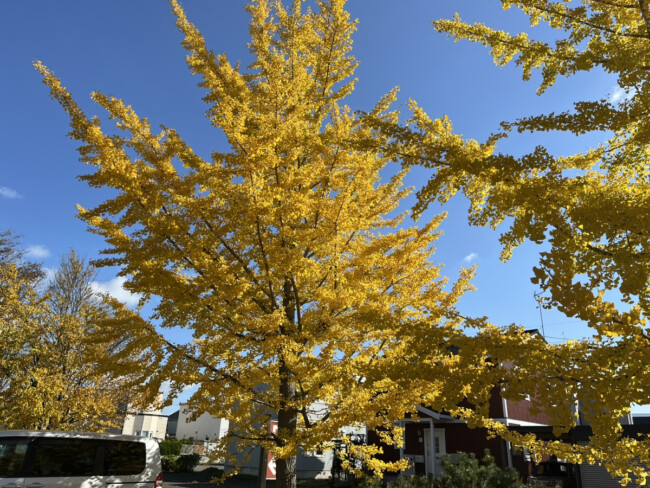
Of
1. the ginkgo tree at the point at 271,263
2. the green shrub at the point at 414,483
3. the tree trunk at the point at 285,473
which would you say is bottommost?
the green shrub at the point at 414,483

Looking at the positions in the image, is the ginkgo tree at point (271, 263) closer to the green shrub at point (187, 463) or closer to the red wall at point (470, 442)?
the red wall at point (470, 442)

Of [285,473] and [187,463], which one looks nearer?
[285,473]

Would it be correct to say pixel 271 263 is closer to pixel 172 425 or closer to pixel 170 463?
pixel 170 463

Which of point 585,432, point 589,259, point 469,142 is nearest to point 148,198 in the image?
point 469,142

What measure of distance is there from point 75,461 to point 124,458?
883 millimetres

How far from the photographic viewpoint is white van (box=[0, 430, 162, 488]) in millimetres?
6762

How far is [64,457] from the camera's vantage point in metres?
7.18

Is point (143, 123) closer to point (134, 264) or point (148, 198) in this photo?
point (148, 198)

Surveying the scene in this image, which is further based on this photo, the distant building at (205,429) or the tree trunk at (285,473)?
the distant building at (205,429)

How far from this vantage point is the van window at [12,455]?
6.67 m

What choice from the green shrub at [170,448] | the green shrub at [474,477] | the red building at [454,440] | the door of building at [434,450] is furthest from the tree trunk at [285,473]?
the green shrub at [170,448]

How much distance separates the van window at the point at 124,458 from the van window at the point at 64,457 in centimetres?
25

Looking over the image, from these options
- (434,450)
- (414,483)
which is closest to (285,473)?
(414,483)

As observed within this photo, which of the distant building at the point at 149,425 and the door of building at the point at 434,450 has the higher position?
the door of building at the point at 434,450
